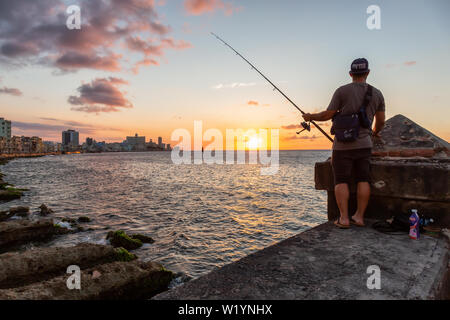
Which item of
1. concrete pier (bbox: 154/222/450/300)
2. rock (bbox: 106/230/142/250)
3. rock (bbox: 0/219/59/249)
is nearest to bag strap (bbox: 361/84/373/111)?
concrete pier (bbox: 154/222/450/300)

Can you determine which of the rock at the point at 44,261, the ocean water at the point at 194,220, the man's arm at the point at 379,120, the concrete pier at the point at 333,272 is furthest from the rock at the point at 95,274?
the man's arm at the point at 379,120

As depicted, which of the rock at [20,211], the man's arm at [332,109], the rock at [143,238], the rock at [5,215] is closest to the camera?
the man's arm at [332,109]

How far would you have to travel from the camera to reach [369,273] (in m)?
2.48

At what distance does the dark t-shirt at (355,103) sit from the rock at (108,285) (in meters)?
5.21

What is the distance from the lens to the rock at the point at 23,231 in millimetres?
9258

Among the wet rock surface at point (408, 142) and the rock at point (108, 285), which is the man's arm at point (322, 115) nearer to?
the wet rock surface at point (408, 142)

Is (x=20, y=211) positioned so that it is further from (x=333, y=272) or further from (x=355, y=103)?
(x=355, y=103)

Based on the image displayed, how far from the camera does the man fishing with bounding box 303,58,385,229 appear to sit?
3906mm

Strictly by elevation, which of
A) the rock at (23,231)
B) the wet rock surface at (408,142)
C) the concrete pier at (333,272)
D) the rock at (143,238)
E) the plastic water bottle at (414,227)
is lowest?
the rock at (143,238)

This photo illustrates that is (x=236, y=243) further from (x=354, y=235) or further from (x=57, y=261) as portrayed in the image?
(x=354, y=235)

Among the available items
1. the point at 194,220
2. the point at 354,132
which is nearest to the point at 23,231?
the point at 194,220

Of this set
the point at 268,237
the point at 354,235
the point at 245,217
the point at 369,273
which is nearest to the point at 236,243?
the point at 268,237

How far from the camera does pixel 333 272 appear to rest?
253 centimetres

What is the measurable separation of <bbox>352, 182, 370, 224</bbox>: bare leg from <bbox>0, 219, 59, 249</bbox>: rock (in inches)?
467
